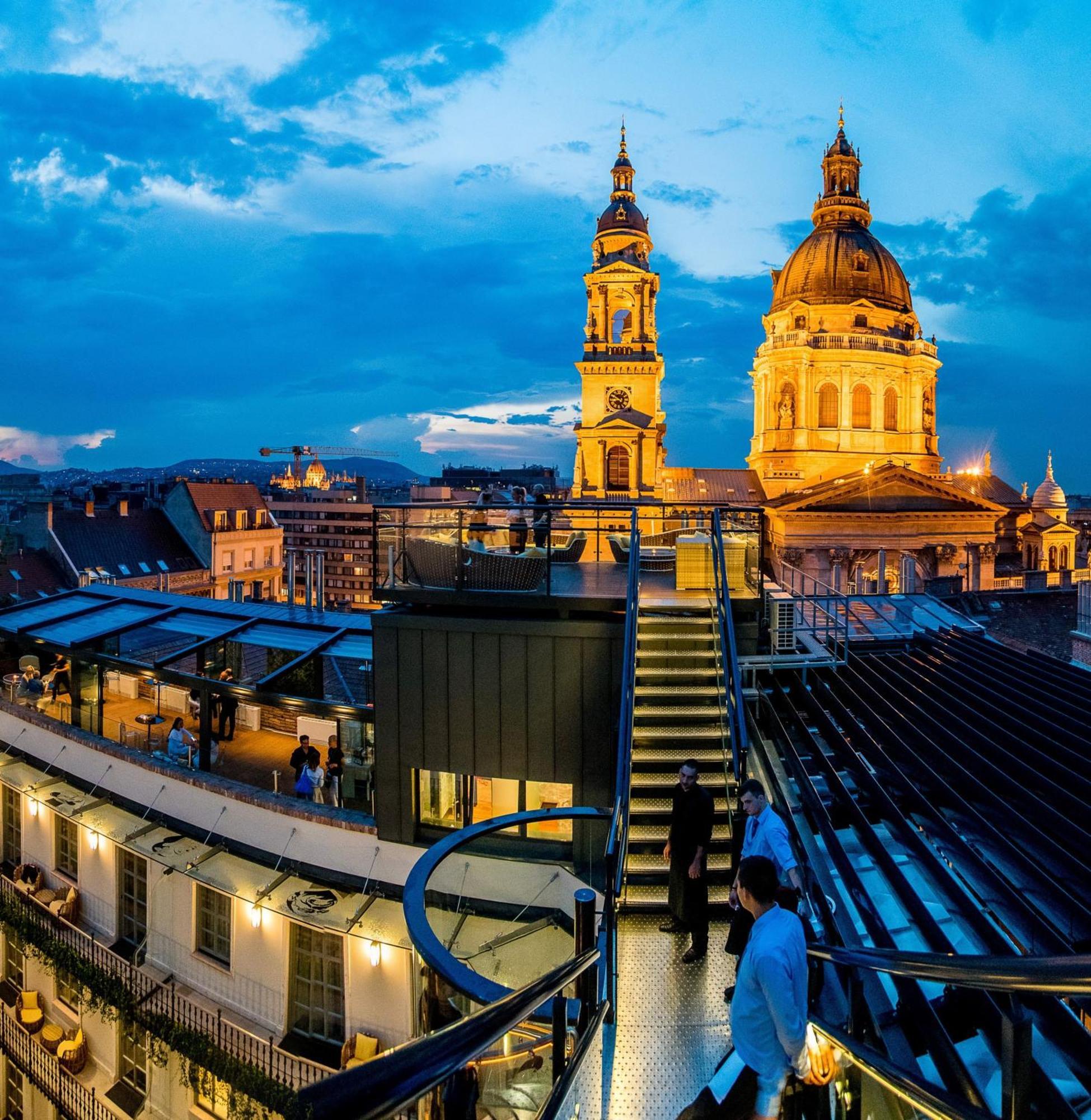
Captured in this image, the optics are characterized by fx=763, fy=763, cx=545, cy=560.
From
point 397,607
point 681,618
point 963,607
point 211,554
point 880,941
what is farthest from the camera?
point 211,554

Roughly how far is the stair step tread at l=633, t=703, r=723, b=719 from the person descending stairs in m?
0.01

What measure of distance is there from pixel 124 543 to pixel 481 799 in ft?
151

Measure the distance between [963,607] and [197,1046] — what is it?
2545cm

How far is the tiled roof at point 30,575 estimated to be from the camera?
130ft

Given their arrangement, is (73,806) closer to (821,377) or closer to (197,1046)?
(197,1046)

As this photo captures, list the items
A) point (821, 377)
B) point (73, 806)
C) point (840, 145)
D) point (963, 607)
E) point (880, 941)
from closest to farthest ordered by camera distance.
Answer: point (880, 941) → point (73, 806) → point (963, 607) → point (821, 377) → point (840, 145)

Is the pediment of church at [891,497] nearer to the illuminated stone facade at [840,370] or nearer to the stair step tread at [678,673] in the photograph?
the illuminated stone facade at [840,370]

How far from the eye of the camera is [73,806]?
589 inches

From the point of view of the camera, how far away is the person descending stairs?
6.35m

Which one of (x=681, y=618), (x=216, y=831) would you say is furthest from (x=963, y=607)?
(x=216, y=831)

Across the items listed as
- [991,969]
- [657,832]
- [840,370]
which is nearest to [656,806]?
[657,832]

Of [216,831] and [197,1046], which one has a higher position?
[216,831]

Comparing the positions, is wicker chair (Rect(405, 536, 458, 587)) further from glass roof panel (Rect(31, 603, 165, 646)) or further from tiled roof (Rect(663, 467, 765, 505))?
tiled roof (Rect(663, 467, 765, 505))

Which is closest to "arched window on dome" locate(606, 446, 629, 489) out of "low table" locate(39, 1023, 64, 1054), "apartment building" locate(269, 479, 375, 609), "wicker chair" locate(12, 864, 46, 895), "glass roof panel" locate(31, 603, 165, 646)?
"glass roof panel" locate(31, 603, 165, 646)
